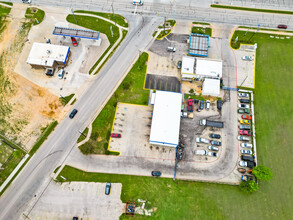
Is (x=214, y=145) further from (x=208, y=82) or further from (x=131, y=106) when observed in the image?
(x=131, y=106)

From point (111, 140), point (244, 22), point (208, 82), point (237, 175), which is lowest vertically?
point (237, 175)

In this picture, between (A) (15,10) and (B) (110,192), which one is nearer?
(B) (110,192)

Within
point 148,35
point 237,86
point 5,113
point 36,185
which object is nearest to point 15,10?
point 5,113

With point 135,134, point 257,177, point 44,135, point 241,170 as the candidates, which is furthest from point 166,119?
point 44,135

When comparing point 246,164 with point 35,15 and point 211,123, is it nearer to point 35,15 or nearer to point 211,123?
point 211,123

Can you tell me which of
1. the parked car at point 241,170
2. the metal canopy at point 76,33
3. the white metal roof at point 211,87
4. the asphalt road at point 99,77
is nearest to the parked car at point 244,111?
the white metal roof at point 211,87

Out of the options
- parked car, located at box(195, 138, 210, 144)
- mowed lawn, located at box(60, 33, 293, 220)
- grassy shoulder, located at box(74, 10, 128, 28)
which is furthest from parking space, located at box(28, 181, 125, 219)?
grassy shoulder, located at box(74, 10, 128, 28)
